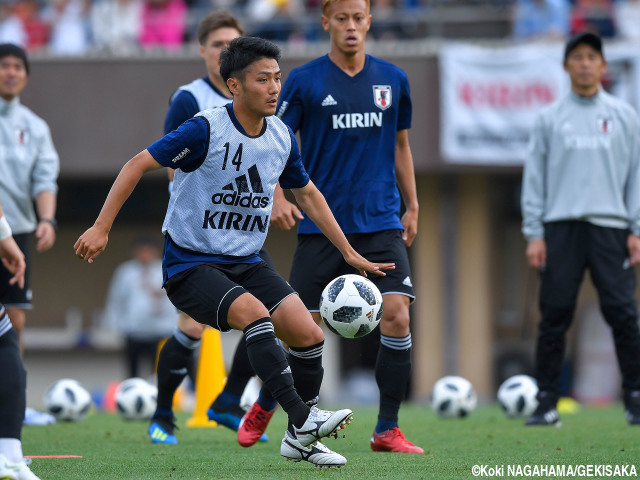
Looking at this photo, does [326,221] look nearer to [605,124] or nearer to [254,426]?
[254,426]

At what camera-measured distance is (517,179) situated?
18.5 metres

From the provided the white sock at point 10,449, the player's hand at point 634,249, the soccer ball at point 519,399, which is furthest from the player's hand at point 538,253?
the white sock at point 10,449

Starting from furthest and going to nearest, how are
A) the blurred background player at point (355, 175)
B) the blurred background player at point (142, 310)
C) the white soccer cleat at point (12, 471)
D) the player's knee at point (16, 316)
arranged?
1. the blurred background player at point (142, 310)
2. the player's knee at point (16, 316)
3. the blurred background player at point (355, 175)
4. the white soccer cleat at point (12, 471)

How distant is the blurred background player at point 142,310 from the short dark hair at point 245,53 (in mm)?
8538

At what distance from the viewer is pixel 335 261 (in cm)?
634

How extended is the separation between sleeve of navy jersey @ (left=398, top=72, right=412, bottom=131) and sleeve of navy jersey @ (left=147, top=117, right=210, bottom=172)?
62.8 inches

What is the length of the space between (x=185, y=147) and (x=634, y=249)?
387cm

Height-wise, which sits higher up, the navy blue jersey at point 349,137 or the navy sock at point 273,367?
the navy blue jersey at point 349,137

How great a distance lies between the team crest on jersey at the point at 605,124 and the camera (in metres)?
7.86

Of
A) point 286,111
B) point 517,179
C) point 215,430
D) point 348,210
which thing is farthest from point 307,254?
point 517,179

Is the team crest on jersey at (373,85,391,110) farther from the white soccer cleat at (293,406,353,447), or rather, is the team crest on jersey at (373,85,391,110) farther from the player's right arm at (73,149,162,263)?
the white soccer cleat at (293,406,353,447)

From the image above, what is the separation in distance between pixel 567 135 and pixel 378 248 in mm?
2329

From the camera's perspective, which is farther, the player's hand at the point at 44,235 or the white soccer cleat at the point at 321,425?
Result: the player's hand at the point at 44,235

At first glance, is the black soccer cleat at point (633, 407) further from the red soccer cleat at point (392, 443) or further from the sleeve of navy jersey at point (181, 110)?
the sleeve of navy jersey at point (181, 110)
